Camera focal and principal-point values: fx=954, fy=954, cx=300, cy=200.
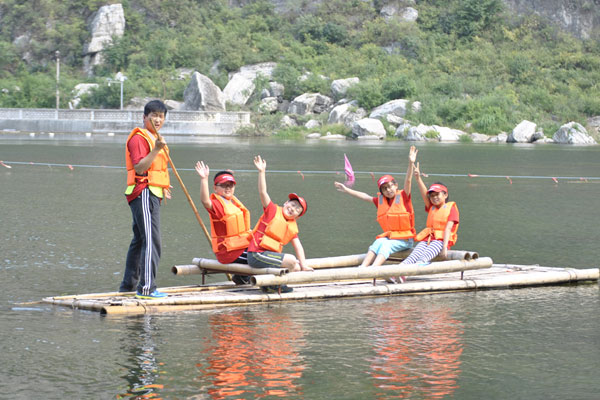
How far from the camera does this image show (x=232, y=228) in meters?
11.2

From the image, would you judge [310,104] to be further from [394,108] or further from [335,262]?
[335,262]

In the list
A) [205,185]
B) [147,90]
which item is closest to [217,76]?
[147,90]

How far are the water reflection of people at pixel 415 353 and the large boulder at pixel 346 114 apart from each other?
58138 mm

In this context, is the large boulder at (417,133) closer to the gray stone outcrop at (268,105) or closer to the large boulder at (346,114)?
the large boulder at (346,114)

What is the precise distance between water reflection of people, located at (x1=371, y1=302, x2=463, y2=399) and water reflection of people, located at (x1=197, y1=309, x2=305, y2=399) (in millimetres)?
754

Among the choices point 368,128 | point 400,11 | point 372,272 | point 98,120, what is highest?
point 400,11

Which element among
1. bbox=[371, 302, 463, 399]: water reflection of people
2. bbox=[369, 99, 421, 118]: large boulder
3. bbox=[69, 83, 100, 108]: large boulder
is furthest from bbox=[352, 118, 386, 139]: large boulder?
bbox=[371, 302, 463, 399]: water reflection of people

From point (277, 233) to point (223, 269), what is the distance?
2.59 ft

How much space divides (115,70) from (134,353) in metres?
82.3

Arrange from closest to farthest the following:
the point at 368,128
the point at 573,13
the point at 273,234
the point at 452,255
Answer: the point at 273,234
the point at 452,255
the point at 368,128
the point at 573,13

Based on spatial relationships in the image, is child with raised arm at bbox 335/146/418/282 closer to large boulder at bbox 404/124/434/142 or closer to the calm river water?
the calm river water

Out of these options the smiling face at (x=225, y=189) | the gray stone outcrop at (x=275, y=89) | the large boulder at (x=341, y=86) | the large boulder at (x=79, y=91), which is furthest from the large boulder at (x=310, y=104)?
the smiling face at (x=225, y=189)

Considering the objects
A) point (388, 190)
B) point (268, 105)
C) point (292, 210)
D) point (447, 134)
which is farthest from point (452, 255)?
point (268, 105)

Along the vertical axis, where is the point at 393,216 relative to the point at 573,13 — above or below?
below
